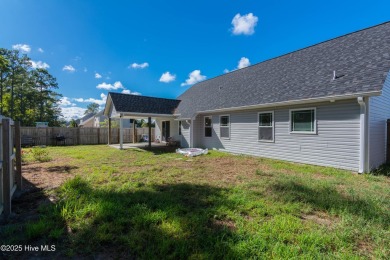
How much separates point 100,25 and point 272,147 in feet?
41.3

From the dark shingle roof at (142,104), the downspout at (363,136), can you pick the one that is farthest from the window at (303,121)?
the dark shingle roof at (142,104)

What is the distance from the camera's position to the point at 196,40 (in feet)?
51.8

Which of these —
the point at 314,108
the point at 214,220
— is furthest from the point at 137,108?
the point at 214,220

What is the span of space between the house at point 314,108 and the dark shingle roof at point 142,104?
1.60 ft

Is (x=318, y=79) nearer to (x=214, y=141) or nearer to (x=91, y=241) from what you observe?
(x=214, y=141)

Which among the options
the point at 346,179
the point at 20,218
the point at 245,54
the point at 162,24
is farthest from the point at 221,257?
the point at 245,54

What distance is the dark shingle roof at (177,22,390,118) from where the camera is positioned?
6.52 m

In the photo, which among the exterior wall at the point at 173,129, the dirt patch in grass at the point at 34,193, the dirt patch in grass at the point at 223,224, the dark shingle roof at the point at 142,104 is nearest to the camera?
the dirt patch in grass at the point at 223,224

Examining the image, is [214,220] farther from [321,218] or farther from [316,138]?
[316,138]

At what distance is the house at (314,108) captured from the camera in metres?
6.31

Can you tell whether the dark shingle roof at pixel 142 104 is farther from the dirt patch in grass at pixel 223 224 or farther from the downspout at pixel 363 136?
the downspout at pixel 363 136

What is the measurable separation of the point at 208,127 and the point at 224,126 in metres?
1.57

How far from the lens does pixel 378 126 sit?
273 inches

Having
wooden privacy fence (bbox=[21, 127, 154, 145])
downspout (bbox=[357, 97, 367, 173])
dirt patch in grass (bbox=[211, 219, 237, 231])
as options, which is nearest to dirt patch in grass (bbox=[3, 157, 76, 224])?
dirt patch in grass (bbox=[211, 219, 237, 231])
